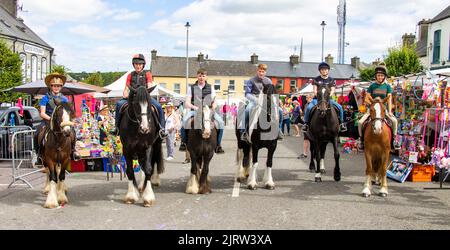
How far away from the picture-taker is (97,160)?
473 inches

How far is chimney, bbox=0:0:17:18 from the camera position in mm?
42375

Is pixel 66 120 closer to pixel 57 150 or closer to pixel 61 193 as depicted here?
pixel 57 150

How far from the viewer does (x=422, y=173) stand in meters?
10.3

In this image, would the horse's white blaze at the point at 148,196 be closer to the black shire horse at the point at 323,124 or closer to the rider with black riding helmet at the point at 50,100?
the rider with black riding helmet at the point at 50,100

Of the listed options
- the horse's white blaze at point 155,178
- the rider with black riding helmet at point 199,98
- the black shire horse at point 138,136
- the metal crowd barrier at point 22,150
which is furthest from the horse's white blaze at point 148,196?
the metal crowd barrier at point 22,150

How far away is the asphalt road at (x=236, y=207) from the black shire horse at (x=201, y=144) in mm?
274

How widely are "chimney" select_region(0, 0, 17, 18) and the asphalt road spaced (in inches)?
1518

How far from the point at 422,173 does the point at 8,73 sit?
70.0 feet

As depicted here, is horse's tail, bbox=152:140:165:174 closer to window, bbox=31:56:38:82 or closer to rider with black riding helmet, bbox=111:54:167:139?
rider with black riding helmet, bbox=111:54:167:139

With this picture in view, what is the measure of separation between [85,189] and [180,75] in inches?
2196

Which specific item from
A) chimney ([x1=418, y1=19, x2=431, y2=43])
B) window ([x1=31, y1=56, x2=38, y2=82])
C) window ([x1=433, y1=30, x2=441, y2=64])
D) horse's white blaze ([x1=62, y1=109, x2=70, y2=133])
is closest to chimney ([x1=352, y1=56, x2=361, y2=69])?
chimney ([x1=418, y1=19, x2=431, y2=43])

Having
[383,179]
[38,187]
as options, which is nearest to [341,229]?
[383,179]

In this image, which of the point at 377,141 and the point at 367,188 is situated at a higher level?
the point at 377,141

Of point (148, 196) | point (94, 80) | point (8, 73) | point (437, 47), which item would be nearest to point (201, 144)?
point (148, 196)
